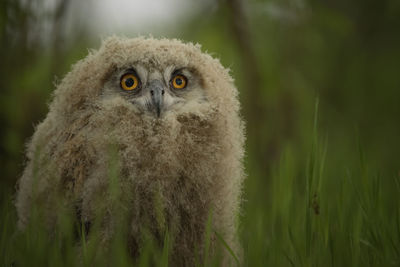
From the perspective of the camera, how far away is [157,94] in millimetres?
2750

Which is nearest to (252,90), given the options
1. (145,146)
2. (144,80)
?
(144,80)

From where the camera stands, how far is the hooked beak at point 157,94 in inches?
107

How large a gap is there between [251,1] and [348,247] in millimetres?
3469

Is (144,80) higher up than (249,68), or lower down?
lower down

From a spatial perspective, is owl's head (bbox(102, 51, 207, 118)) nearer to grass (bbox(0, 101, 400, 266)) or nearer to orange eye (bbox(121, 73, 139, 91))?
orange eye (bbox(121, 73, 139, 91))

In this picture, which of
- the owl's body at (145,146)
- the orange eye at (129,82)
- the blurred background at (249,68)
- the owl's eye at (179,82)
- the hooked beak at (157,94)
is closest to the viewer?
the owl's body at (145,146)

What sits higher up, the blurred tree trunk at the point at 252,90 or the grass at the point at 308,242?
the blurred tree trunk at the point at 252,90

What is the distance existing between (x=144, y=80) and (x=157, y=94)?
198 mm

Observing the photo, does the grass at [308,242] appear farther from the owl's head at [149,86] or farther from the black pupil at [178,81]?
the black pupil at [178,81]

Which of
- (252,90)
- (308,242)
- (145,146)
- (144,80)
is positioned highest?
(252,90)

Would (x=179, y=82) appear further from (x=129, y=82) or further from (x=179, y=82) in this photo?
(x=129, y=82)

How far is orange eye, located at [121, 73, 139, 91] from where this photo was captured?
286cm

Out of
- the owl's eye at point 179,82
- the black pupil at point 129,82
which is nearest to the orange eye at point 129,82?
the black pupil at point 129,82

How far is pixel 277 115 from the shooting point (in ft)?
19.7
